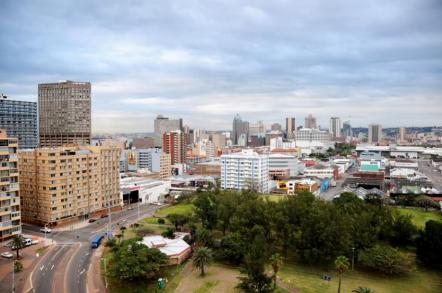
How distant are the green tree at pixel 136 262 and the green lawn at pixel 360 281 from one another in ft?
36.8

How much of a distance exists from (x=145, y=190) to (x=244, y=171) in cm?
2080

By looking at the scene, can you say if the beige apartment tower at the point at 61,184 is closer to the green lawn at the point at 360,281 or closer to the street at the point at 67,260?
the street at the point at 67,260

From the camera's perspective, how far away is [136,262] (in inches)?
1142

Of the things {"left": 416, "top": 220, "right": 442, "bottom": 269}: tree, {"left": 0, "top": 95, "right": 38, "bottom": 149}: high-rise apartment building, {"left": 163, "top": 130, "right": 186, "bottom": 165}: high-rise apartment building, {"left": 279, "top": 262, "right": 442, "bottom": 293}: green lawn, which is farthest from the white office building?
{"left": 0, "top": 95, "right": 38, "bottom": 149}: high-rise apartment building

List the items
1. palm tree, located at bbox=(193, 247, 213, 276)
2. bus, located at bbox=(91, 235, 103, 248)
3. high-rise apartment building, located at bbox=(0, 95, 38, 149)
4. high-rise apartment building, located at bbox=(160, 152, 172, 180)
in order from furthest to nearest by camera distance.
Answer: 1. high-rise apartment building, located at bbox=(0, 95, 38, 149)
2. high-rise apartment building, located at bbox=(160, 152, 172, 180)
3. bus, located at bbox=(91, 235, 103, 248)
4. palm tree, located at bbox=(193, 247, 213, 276)

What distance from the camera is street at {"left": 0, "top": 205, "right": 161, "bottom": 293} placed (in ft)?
96.7

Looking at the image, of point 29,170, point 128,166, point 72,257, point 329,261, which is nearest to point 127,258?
point 72,257

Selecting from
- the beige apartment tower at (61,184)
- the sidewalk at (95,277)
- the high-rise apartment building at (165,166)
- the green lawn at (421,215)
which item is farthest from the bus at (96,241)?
the high-rise apartment building at (165,166)

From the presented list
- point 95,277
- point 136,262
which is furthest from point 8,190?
point 136,262

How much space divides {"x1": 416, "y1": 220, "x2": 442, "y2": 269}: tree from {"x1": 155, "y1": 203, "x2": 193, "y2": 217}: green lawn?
31012 millimetres

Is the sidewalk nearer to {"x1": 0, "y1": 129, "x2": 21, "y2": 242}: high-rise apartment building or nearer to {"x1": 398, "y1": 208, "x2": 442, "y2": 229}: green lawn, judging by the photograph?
{"x1": 0, "y1": 129, "x2": 21, "y2": 242}: high-rise apartment building

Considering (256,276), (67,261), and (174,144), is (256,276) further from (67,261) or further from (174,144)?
(174,144)

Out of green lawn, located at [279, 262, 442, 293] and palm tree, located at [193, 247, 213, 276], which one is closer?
green lawn, located at [279, 262, 442, 293]

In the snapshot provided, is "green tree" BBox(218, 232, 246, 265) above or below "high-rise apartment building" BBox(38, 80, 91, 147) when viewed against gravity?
below
